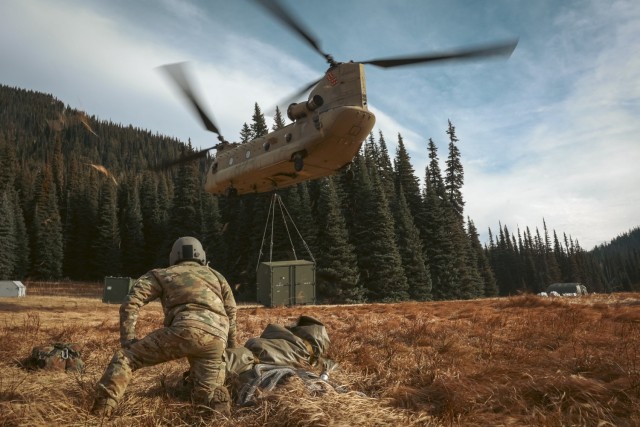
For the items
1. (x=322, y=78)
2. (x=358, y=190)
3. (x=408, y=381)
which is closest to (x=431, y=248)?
(x=358, y=190)

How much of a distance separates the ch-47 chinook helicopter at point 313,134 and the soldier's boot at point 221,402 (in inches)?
342

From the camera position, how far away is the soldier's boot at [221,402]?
3475 millimetres

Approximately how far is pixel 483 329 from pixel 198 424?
681 centimetres

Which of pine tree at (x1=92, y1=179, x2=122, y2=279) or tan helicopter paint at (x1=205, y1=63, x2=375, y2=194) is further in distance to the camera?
pine tree at (x1=92, y1=179, x2=122, y2=279)

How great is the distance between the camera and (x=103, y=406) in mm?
3400

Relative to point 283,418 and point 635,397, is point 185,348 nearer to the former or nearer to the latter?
point 283,418

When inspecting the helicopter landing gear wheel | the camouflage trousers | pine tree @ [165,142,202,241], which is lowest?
the camouflage trousers

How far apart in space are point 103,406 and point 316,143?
10.7m

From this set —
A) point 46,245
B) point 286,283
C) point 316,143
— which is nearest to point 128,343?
point 316,143

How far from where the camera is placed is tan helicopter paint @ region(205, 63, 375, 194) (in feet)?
40.9

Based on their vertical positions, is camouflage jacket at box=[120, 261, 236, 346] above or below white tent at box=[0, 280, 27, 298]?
below

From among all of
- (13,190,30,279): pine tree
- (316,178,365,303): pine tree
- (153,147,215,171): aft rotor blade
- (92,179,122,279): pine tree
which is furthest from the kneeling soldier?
(13,190,30,279): pine tree

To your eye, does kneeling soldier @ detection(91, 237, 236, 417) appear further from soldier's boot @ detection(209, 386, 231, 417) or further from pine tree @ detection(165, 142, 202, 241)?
pine tree @ detection(165, 142, 202, 241)

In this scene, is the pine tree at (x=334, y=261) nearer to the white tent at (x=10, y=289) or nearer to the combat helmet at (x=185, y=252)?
the white tent at (x=10, y=289)
